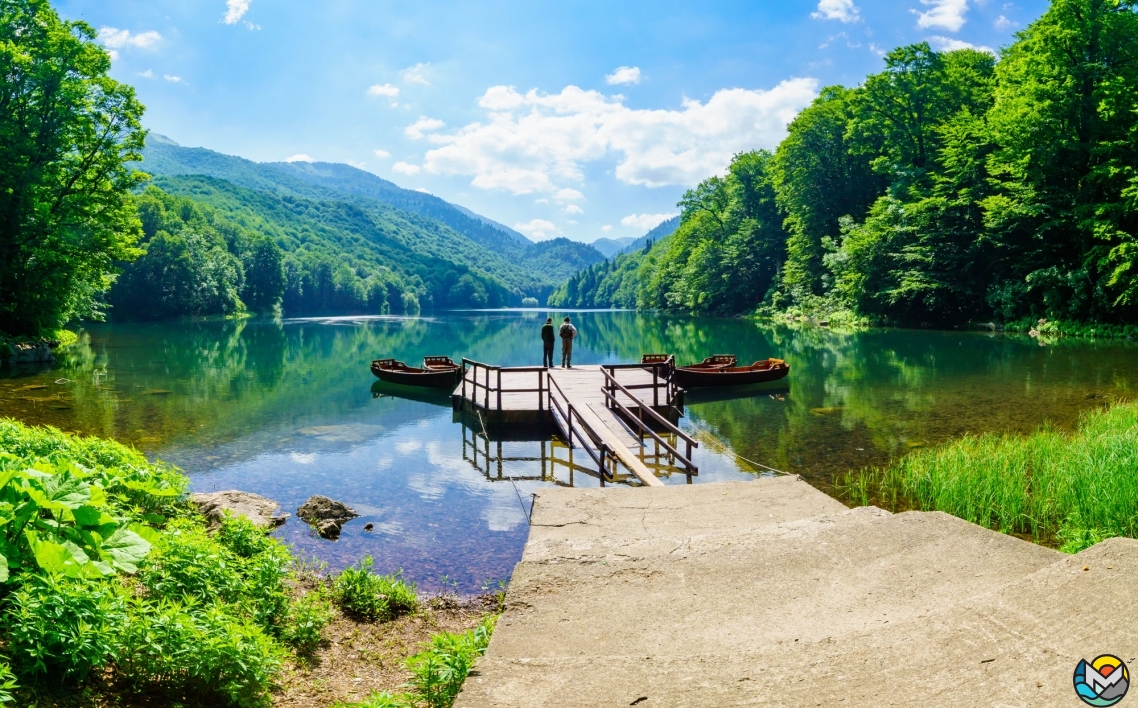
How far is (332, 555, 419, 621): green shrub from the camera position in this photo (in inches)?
256

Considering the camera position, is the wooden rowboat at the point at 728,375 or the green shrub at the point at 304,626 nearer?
the green shrub at the point at 304,626

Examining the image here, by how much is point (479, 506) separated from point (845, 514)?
19.9ft

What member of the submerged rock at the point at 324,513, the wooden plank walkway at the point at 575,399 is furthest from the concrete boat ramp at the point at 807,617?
the wooden plank walkway at the point at 575,399

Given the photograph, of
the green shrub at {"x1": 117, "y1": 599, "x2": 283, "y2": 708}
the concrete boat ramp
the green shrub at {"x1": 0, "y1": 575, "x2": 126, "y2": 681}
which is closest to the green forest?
the concrete boat ramp

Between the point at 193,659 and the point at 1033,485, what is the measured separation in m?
10.8

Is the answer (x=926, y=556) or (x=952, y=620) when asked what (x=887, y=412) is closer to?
(x=926, y=556)

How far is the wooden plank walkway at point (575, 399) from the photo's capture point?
554 inches

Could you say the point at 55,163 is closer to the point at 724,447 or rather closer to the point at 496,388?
the point at 496,388

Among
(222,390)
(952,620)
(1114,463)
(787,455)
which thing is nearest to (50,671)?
(952,620)

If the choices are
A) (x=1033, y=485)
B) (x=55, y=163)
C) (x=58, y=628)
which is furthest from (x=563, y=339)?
(x=55, y=163)

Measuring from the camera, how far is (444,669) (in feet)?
14.3

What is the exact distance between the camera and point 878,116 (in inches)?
2005

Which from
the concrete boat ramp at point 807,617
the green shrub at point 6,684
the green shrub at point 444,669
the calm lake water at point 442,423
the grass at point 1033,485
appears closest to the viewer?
the green shrub at point 6,684

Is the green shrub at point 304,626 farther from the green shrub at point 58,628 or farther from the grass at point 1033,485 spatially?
the grass at point 1033,485
